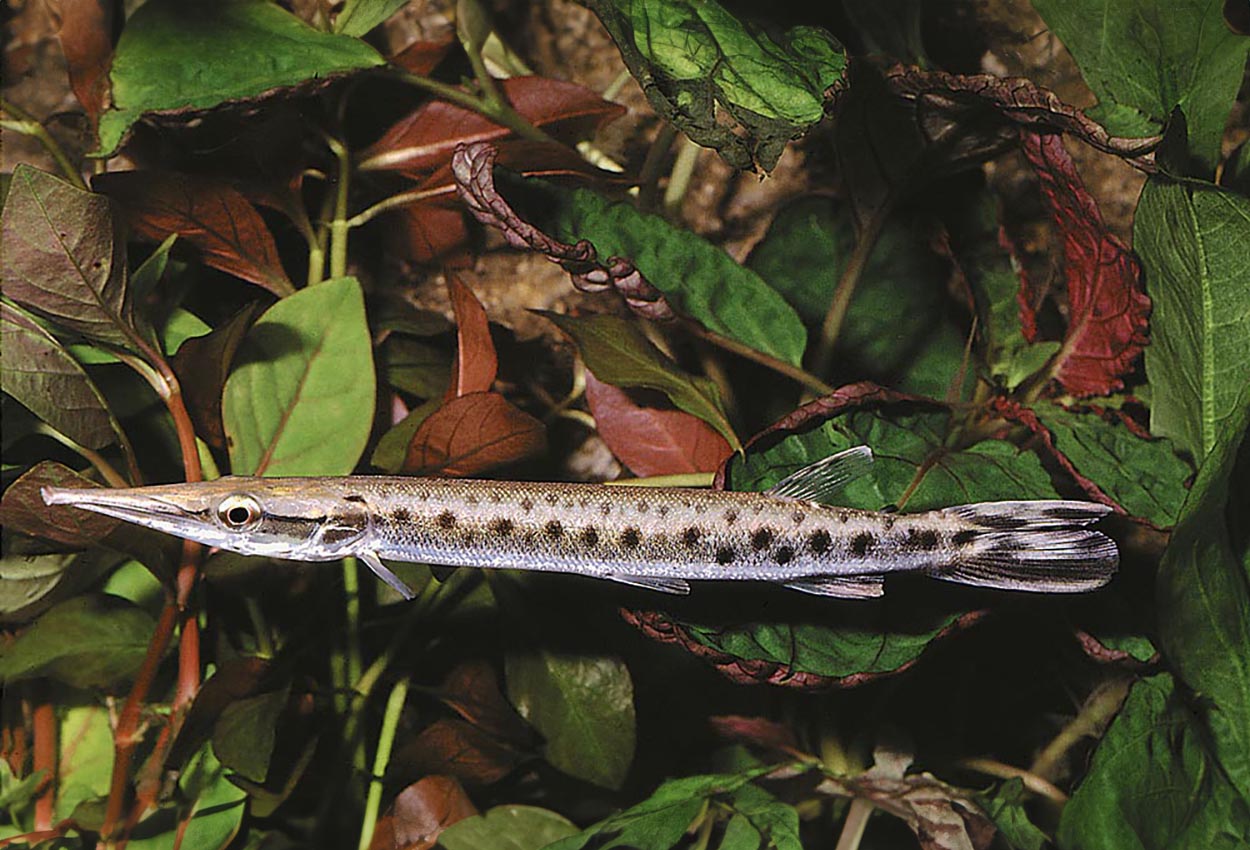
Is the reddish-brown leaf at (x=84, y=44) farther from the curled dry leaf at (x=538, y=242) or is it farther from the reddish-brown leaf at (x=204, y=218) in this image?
the curled dry leaf at (x=538, y=242)

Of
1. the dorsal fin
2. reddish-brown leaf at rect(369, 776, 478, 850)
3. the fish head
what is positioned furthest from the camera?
reddish-brown leaf at rect(369, 776, 478, 850)

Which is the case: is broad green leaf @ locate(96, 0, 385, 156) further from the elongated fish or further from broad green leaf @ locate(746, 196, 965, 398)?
broad green leaf @ locate(746, 196, 965, 398)

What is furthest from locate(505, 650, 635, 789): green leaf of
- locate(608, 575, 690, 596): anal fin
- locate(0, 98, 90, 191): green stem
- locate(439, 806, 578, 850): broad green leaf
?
locate(0, 98, 90, 191): green stem

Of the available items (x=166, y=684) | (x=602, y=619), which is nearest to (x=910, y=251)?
(x=602, y=619)

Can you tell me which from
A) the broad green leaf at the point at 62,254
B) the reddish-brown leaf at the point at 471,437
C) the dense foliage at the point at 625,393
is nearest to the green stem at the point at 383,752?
the dense foliage at the point at 625,393

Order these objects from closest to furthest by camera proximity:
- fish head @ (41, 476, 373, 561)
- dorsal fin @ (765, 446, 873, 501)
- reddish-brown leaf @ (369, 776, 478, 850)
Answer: fish head @ (41, 476, 373, 561)
dorsal fin @ (765, 446, 873, 501)
reddish-brown leaf @ (369, 776, 478, 850)

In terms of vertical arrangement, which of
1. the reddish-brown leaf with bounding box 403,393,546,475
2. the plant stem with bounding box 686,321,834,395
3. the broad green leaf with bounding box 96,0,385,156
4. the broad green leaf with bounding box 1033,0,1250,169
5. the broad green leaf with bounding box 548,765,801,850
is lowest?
the broad green leaf with bounding box 548,765,801,850
